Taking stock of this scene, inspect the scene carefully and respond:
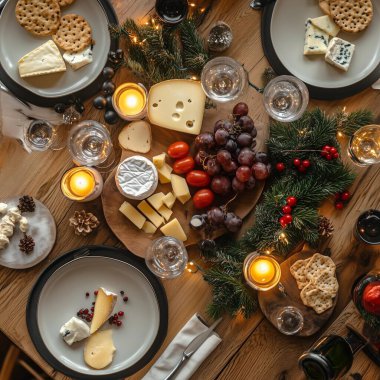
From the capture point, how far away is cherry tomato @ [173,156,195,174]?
1583 millimetres

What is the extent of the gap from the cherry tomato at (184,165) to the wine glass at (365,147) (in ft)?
1.60

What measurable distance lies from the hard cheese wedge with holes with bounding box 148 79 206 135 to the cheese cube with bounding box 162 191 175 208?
20 cm

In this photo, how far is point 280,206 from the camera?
1535 millimetres

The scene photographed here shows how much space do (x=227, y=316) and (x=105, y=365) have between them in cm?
40

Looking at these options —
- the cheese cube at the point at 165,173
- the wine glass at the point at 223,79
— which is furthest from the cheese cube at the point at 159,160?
the wine glass at the point at 223,79

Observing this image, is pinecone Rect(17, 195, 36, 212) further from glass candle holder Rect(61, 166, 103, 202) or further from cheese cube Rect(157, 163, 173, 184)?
cheese cube Rect(157, 163, 173, 184)

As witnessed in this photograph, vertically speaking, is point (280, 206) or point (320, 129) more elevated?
point (320, 129)

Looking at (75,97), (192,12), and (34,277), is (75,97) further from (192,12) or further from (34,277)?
(34,277)

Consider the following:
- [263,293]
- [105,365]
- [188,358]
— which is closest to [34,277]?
[105,365]

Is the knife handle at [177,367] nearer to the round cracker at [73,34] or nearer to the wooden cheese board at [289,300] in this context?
the wooden cheese board at [289,300]

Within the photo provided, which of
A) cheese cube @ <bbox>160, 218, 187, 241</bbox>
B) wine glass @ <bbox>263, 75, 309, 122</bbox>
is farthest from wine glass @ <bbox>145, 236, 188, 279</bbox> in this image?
wine glass @ <bbox>263, 75, 309, 122</bbox>

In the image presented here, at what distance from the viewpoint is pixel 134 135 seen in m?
1.62

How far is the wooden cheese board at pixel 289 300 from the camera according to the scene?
5.18 ft

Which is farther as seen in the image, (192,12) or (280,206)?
(192,12)
